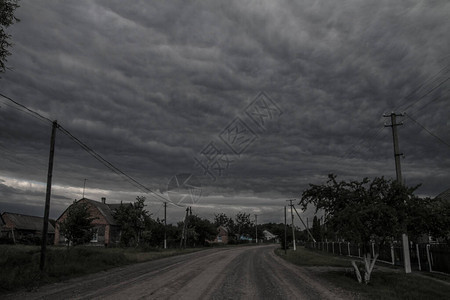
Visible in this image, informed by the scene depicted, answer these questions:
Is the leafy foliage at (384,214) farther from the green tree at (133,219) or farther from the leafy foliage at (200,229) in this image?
the leafy foliage at (200,229)

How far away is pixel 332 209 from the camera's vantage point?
17.6m

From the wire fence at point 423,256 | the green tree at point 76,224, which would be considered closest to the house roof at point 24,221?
the green tree at point 76,224

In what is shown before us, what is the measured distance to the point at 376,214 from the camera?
15414 millimetres

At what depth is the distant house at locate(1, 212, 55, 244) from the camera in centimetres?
5663

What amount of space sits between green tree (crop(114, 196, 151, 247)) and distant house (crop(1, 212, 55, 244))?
17014mm

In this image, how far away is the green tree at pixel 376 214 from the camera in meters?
15.3

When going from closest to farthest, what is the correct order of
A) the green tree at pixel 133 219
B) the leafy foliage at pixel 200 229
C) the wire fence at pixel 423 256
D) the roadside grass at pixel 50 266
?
the roadside grass at pixel 50 266 < the wire fence at pixel 423 256 < the green tree at pixel 133 219 < the leafy foliage at pixel 200 229

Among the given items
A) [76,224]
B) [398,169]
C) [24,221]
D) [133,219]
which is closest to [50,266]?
[76,224]

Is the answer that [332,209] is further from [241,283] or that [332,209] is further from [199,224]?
[199,224]

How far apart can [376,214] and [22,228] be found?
2588 inches

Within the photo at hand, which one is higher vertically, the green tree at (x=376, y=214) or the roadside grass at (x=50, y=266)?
the green tree at (x=376, y=214)

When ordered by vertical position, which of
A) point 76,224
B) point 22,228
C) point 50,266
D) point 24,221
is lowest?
point 50,266

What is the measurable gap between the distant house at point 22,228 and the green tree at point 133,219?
670 inches

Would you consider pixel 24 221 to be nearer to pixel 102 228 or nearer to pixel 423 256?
pixel 102 228
